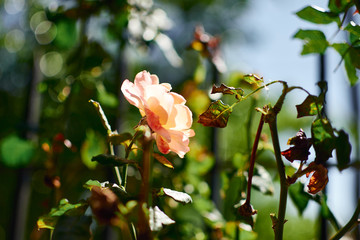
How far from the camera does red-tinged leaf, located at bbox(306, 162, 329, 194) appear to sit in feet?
1.43

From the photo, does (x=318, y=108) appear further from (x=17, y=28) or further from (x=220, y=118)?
(x=17, y=28)

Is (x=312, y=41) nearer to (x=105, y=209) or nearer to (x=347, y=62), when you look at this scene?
(x=347, y=62)

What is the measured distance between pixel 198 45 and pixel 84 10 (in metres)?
0.30

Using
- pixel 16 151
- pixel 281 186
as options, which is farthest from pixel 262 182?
pixel 16 151

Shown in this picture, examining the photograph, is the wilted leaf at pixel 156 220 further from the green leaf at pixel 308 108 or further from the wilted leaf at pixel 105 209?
the green leaf at pixel 308 108

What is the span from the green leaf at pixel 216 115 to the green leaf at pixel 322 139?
0.10m

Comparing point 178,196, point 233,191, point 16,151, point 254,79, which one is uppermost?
point 254,79

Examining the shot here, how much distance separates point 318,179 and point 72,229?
32 centimetres

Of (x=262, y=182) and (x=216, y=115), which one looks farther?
(x=262, y=182)

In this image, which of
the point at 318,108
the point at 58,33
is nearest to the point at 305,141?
the point at 318,108

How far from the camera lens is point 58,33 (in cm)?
99

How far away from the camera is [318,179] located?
440mm

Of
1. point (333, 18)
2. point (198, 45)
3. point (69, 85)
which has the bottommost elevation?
point (69, 85)

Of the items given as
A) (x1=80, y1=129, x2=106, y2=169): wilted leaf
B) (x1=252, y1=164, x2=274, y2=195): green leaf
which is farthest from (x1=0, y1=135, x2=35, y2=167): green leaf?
(x1=252, y1=164, x2=274, y2=195): green leaf
